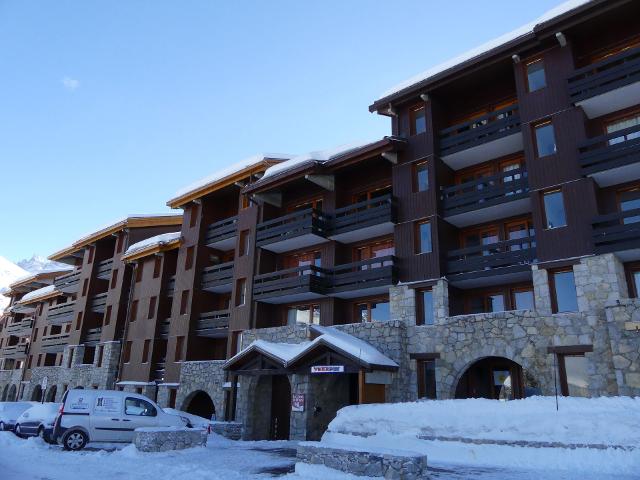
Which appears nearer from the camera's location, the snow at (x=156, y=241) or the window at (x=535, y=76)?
the window at (x=535, y=76)

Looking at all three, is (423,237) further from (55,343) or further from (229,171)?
(55,343)

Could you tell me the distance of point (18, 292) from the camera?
2516 inches

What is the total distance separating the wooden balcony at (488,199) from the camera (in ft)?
66.0

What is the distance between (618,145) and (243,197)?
70.0 feet

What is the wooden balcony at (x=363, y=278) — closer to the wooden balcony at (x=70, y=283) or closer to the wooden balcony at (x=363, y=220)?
the wooden balcony at (x=363, y=220)

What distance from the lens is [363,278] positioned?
76.5 ft

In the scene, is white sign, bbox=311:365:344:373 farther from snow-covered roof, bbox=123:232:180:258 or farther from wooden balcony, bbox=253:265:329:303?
Result: snow-covered roof, bbox=123:232:180:258

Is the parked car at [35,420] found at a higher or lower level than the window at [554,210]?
lower

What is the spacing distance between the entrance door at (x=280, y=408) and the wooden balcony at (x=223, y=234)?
35.9 feet

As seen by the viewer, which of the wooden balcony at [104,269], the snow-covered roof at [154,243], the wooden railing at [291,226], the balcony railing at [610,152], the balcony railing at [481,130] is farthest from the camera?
the wooden balcony at [104,269]

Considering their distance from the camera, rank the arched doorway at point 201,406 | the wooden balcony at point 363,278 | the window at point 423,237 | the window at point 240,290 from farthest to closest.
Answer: the arched doorway at point 201,406, the window at point 240,290, the wooden balcony at point 363,278, the window at point 423,237

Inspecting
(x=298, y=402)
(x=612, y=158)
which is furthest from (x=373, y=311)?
(x=612, y=158)

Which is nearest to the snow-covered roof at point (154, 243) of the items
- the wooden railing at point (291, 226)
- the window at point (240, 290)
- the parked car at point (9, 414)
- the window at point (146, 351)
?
the window at point (146, 351)

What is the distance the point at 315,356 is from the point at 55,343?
38.2 meters
